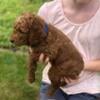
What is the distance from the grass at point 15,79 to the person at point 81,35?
1.24 meters

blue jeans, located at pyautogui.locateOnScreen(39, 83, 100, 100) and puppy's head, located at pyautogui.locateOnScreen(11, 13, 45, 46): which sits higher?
puppy's head, located at pyautogui.locateOnScreen(11, 13, 45, 46)

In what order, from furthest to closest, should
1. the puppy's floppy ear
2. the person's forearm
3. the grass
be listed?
1. the grass
2. the person's forearm
3. the puppy's floppy ear

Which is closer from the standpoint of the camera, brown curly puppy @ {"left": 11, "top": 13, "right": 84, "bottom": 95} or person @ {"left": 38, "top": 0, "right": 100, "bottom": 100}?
brown curly puppy @ {"left": 11, "top": 13, "right": 84, "bottom": 95}

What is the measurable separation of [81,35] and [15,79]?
1.66 meters

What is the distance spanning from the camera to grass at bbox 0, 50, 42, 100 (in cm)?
413

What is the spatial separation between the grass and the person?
124cm

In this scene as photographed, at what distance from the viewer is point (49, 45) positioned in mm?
2385

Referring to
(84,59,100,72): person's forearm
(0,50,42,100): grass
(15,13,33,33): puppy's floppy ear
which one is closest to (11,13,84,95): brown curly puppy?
(15,13,33,33): puppy's floppy ear

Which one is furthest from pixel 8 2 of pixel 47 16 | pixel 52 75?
pixel 52 75

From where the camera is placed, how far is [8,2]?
18.8ft

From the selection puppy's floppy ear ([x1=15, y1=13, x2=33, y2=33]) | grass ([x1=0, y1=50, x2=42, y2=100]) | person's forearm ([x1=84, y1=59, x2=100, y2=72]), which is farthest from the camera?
grass ([x1=0, y1=50, x2=42, y2=100])

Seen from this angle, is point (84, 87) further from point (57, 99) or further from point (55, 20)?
point (55, 20)

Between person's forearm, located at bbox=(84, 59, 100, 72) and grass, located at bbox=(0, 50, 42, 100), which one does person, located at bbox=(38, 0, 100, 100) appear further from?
grass, located at bbox=(0, 50, 42, 100)

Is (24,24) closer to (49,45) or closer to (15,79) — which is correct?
(49,45)
